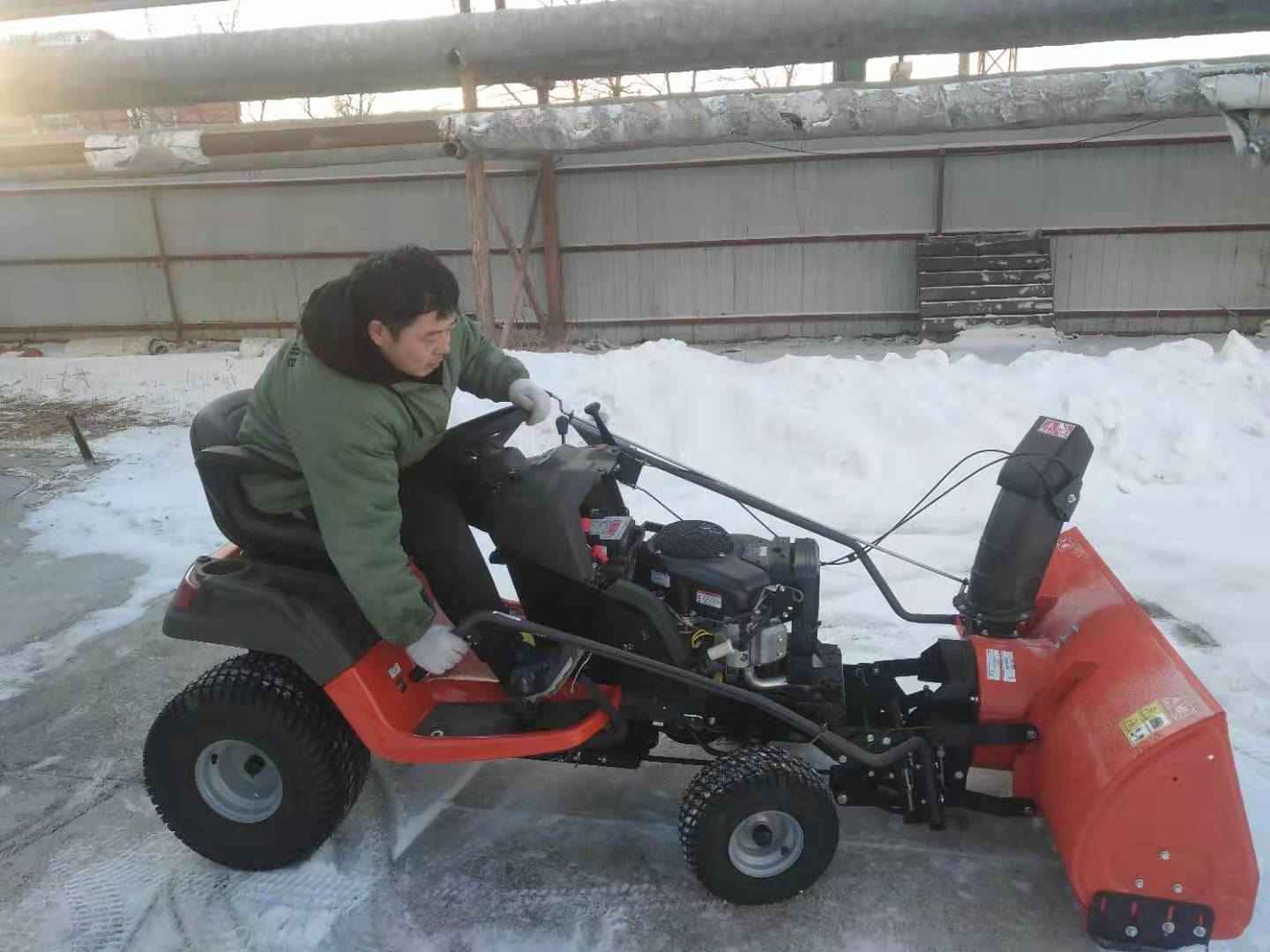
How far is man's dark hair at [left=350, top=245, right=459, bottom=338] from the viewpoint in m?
2.24

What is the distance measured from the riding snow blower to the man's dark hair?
1.50 ft

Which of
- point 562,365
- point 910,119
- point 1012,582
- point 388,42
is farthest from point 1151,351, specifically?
point 388,42

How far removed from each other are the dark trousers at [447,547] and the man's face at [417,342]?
1.09 feet

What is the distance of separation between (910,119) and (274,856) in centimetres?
772

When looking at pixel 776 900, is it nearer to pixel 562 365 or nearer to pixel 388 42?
pixel 562 365

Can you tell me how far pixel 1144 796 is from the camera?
6.72ft

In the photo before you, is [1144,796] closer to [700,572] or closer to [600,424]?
[700,572]

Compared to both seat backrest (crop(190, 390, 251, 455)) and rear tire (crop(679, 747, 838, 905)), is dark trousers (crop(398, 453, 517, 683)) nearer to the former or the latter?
seat backrest (crop(190, 390, 251, 455))

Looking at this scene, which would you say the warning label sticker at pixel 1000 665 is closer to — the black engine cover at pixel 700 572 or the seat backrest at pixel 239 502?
the black engine cover at pixel 700 572

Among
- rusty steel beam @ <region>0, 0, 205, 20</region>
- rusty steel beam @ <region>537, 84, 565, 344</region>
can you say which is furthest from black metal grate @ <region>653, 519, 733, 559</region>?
rusty steel beam @ <region>0, 0, 205, 20</region>

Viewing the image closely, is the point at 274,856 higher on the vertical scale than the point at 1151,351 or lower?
lower

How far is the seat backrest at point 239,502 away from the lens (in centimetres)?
245

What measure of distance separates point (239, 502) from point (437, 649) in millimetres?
706

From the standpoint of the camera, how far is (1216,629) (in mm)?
3824
